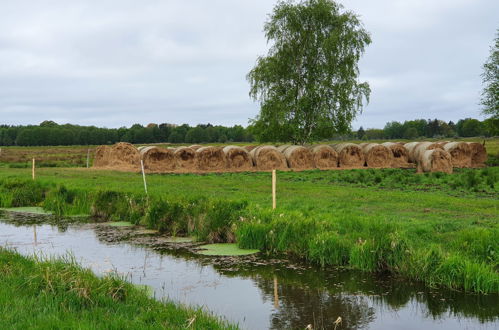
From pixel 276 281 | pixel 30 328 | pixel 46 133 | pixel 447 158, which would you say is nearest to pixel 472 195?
pixel 276 281

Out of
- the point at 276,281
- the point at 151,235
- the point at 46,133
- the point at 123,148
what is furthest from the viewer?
the point at 46,133

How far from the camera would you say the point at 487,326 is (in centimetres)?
668

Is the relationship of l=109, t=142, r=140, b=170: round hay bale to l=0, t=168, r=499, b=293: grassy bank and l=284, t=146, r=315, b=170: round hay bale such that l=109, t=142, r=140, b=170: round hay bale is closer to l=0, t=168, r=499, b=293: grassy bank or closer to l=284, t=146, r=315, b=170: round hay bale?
l=284, t=146, r=315, b=170: round hay bale

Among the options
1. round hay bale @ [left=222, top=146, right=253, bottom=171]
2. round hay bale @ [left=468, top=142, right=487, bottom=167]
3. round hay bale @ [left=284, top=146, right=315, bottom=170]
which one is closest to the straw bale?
round hay bale @ [left=468, top=142, right=487, bottom=167]

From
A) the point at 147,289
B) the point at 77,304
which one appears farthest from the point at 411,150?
the point at 77,304

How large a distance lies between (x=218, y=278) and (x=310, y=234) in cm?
236

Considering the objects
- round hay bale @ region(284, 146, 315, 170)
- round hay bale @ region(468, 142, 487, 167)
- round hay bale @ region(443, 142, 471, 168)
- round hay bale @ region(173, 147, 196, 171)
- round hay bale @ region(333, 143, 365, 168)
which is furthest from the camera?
round hay bale @ region(468, 142, 487, 167)

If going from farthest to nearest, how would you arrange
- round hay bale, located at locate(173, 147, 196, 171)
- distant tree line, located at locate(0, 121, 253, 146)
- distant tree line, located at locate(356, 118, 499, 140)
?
distant tree line, located at locate(356, 118, 499, 140) → distant tree line, located at locate(0, 121, 253, 146) → round hay bale, located at locate(173, 147, 196, 171)

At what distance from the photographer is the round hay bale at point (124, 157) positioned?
3344 cm

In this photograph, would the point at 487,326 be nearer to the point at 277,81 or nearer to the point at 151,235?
the point at 151,235

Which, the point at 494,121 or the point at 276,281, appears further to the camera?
the point at 494,121

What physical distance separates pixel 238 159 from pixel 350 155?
8895mm

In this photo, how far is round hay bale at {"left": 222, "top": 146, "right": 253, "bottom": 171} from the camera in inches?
1302

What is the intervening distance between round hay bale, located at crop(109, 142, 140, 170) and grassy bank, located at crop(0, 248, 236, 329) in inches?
1026
